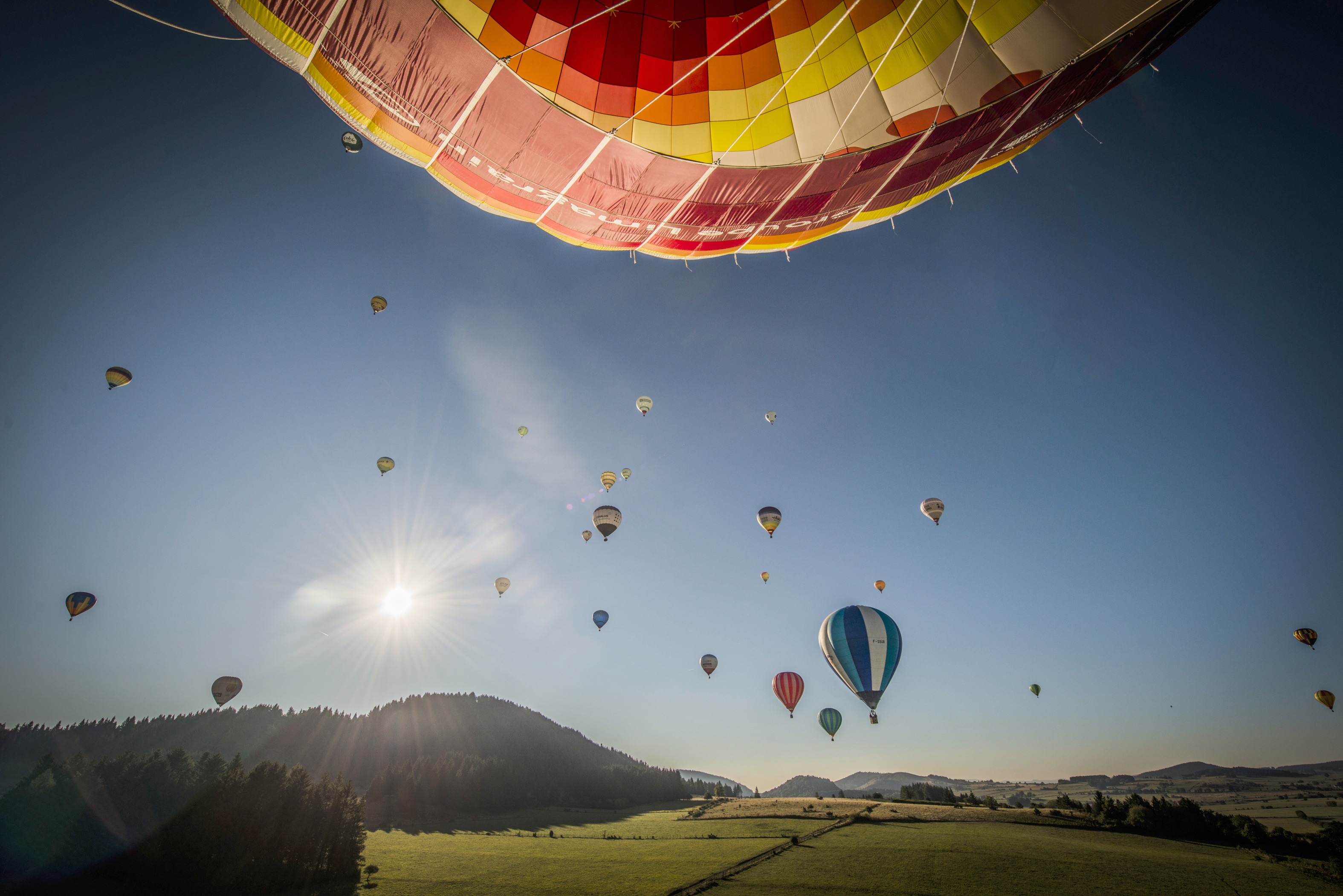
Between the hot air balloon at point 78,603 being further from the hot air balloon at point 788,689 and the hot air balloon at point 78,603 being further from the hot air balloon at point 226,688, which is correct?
the hot air balloon at point 788,689

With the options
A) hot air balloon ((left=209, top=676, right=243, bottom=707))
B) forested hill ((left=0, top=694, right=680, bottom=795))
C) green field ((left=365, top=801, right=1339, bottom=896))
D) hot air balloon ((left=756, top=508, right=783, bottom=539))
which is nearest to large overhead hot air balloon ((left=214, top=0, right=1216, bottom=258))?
hot air balloon ((left=756, top=508, right=783, bottom=539))

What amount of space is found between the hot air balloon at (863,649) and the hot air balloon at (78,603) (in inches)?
1256

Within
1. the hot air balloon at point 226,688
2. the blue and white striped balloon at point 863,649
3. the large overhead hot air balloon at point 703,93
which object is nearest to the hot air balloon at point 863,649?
the blue and white striped balloon at point 863,649

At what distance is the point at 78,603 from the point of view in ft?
67.2

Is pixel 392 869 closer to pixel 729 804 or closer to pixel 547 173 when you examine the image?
pixel 547 173

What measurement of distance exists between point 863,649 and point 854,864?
10.4 m

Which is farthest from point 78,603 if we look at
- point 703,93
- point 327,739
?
point 327,739

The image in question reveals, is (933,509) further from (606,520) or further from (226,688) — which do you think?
(226,688)

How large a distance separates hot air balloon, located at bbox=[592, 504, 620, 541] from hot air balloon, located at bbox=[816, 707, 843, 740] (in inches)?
780

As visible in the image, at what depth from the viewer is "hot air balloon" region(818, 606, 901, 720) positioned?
882 inches

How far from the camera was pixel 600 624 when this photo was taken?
90.3 feet

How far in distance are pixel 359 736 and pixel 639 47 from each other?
12672 centimetres

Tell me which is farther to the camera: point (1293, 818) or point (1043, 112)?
point (1293, 818)

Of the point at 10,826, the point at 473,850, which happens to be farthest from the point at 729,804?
the point at 10,826
